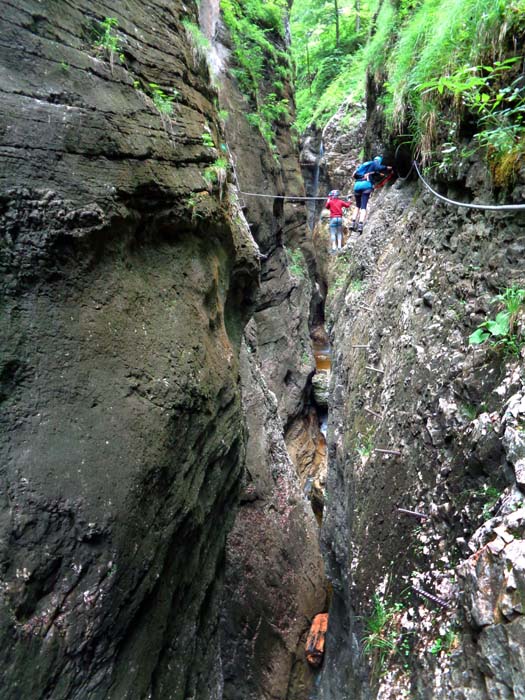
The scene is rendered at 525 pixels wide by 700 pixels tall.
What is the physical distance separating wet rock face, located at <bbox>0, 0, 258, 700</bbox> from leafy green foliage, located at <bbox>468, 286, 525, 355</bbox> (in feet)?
8.25

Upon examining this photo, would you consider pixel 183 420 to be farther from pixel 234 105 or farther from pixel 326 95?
pixel 326 95

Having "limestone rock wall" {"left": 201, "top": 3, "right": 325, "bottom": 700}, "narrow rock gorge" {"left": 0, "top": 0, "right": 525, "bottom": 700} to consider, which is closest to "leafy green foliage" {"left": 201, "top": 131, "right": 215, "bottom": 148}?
"narrow rock gorge" {"left": 0, "top": 0, "right": 525, "bottom": 700}

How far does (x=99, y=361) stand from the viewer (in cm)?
285

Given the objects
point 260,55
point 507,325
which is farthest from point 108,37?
point 260,55

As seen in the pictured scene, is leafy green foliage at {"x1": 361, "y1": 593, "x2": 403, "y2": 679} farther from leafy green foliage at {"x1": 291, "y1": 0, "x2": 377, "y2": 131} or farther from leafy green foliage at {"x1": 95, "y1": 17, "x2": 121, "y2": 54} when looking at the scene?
leafy green foliage at {"x1": 291, "y1": 0, "x2": 377, "y2": 131}

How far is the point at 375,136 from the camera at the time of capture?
29.5 ft

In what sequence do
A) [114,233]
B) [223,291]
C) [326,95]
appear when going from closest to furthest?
1. [114,233]
2. [223,291]
3. [326,95]

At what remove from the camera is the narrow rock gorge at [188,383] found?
95.0 inches

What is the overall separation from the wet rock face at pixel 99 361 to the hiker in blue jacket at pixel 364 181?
5327 millimetres

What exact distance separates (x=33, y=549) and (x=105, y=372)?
1128mm

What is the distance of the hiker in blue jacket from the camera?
8316 mm

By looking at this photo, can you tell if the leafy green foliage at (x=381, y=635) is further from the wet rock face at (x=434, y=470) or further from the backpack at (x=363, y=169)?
the backpack at (x=363, y=169)

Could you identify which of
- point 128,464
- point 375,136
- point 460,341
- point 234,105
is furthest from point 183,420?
point 234,105

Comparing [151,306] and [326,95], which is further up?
[326,95]
